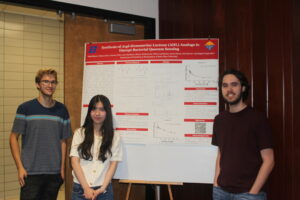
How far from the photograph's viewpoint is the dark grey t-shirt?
224cm

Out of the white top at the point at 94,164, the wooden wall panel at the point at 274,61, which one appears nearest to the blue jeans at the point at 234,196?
the wooden wall panel at the point at 274,61

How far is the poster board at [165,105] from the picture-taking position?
2.38 meters

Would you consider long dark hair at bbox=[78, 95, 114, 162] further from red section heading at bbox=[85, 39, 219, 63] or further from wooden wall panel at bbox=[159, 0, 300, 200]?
wooden wall panel at bbox=[159, 0, 300, 200]

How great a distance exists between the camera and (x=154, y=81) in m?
2.46

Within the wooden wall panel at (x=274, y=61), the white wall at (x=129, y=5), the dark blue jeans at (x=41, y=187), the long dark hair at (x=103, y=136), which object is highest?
the white wall at (x=129, y=5)

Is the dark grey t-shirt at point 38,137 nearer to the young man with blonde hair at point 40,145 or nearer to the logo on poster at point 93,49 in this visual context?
the young man with blonde hair at point 40,145

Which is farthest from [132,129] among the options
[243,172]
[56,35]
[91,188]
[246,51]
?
[56,35]

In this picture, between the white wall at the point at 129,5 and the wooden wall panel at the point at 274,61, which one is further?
the white wall at the point at 129,5

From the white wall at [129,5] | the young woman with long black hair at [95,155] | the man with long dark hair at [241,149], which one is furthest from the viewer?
the white wall at [129,5]

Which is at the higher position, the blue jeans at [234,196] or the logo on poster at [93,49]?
the logo on poster at [93,49]

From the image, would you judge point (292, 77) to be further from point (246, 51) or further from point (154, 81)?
point (154, 81)

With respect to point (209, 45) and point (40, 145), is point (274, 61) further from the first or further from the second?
point (40, 145)

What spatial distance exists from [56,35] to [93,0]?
189 cm

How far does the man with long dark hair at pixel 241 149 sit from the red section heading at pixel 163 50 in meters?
0.50
